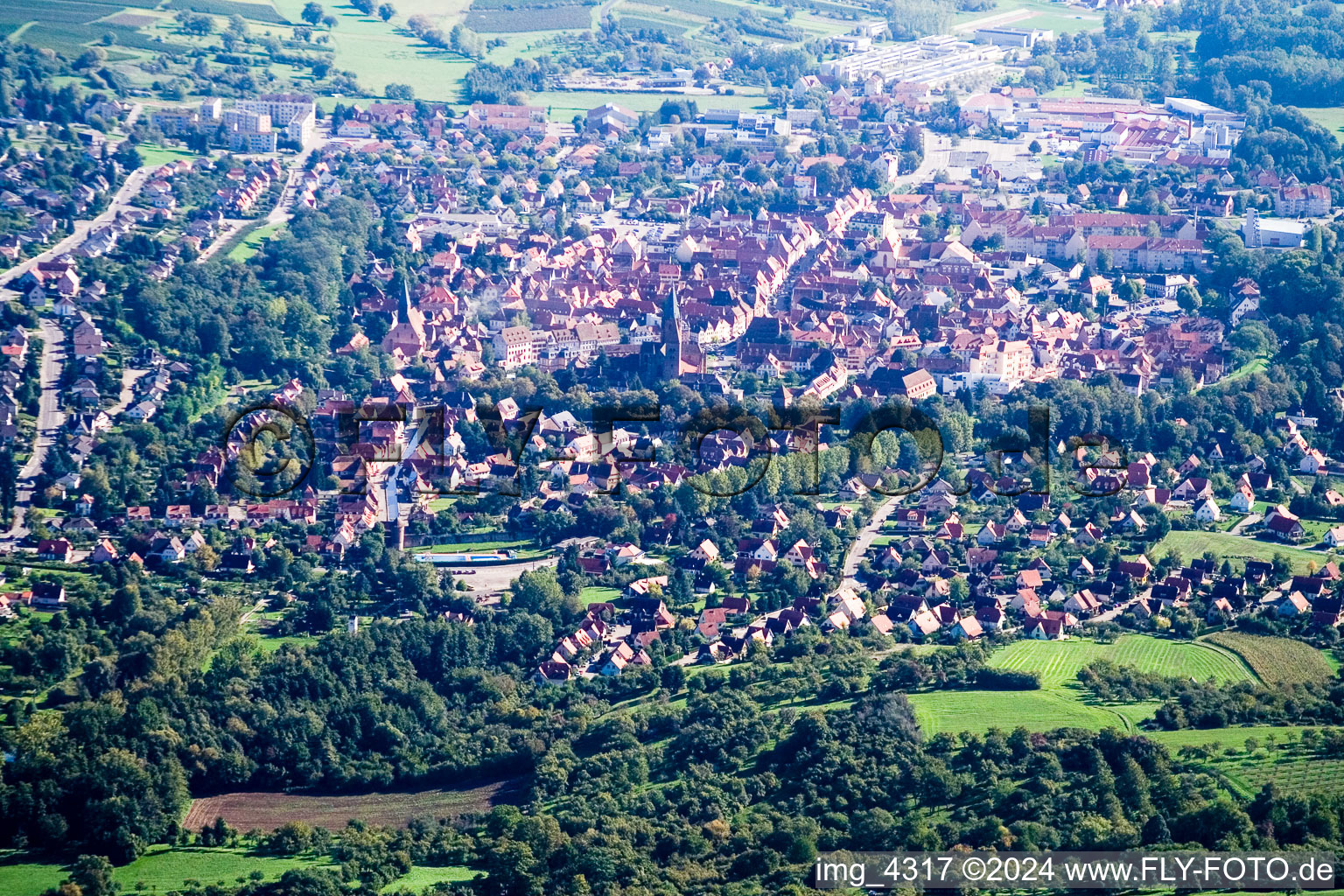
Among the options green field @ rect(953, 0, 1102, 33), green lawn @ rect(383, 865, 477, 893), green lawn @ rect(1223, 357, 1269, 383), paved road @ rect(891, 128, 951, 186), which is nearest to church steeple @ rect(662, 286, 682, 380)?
green lawn @ rect(1223, 357, 1269, 383)

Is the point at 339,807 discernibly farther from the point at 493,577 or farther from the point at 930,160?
the point at 930,160

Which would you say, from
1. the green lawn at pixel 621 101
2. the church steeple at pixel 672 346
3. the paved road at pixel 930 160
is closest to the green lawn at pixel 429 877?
the church steeple at pixel 672 346

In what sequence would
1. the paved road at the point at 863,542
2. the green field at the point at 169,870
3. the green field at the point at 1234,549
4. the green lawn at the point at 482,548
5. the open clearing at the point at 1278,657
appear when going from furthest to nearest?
the green lawn at the point at 482,548
the green field at the point at 1234,549
the paved road at the point at 863,542
the open clearing at the point at 1278,657
the green field at the point at 169,870

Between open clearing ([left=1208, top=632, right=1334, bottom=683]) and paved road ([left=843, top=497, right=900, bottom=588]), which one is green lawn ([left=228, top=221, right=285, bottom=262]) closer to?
paved road ([left=843, top=497, right=900, bottom=588])

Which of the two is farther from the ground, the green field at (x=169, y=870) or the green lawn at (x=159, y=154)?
the green lawn at (x=159, y=154)

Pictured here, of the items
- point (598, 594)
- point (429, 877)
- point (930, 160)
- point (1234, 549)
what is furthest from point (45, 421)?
point (930, 160)

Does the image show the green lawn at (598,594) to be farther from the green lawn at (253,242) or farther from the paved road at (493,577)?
the green lawn at (253,242)

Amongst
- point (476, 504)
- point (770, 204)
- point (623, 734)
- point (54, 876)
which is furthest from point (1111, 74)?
point (54, 876)
